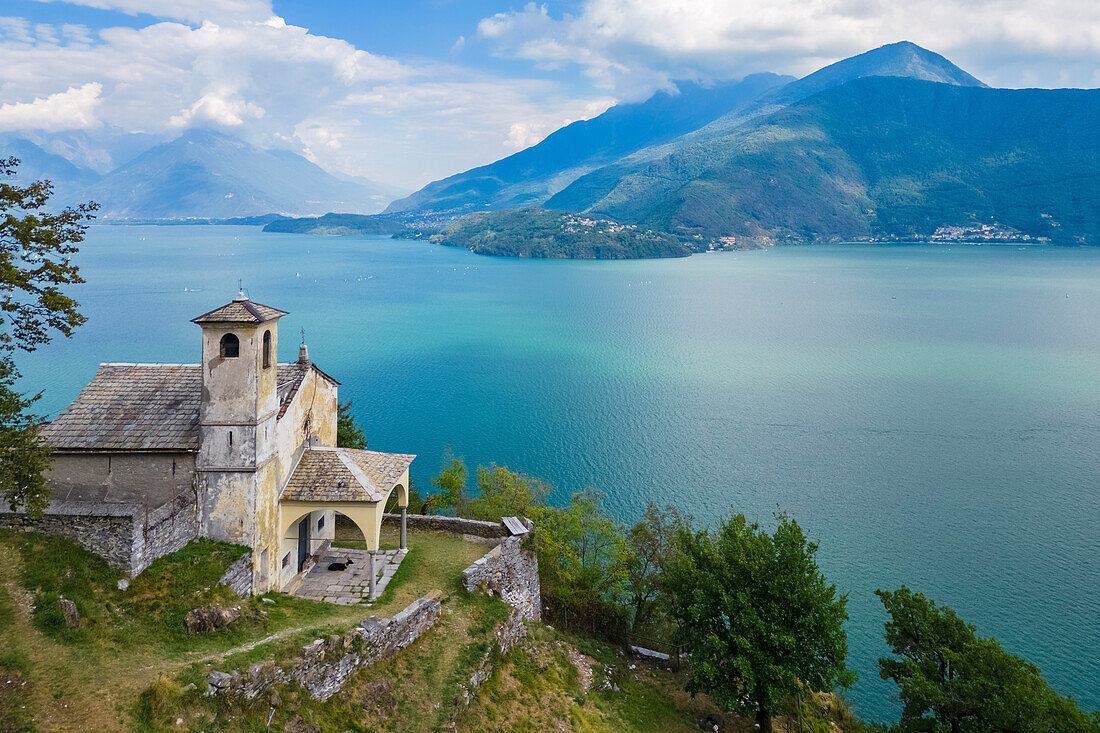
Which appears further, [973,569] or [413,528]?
[973,569]

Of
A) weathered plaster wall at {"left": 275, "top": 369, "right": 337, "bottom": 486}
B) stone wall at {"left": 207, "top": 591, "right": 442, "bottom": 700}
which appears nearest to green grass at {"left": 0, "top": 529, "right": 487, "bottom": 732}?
stone wall at {"left": 207, "top": 591, "right": 442, "bottom": 700}

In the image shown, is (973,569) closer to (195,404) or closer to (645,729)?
(645,729)

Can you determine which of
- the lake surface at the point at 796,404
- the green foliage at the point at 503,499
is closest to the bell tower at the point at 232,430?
the green foliage at the point at 503,499

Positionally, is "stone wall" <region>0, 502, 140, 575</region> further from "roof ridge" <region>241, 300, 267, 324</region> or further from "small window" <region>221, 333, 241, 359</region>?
"roof ridge" <region>241, 300, 267, 324</region>

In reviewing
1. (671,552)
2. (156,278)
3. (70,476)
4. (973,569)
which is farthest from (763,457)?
(156,278)

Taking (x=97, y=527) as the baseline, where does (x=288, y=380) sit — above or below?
above

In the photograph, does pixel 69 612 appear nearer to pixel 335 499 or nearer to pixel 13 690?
pixel 13 690

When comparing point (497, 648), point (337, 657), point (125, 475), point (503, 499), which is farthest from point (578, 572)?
point (125, 475)
